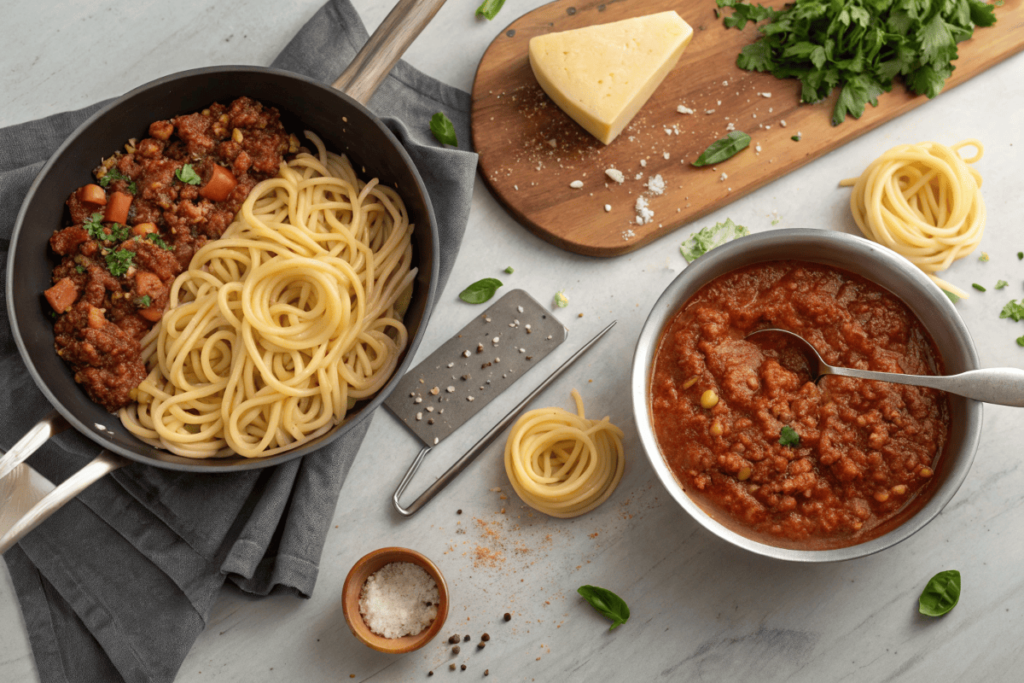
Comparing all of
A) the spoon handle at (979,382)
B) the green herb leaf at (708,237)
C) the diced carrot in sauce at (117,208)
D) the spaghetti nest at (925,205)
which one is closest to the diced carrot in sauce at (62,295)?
the diced carrot in sauce at (117,208)

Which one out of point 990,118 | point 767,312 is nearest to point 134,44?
point 767,312

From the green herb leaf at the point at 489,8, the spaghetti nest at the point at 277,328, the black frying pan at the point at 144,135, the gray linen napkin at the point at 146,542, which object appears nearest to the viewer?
the black frying pan at the point at 144,135

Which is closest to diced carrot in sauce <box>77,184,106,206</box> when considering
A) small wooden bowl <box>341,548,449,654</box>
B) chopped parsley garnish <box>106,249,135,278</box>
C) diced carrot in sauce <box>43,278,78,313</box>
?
chopped parsley garnish <box>106,249,135,278</box>

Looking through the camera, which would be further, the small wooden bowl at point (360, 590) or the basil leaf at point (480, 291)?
the basil leaf at point (480, 291)

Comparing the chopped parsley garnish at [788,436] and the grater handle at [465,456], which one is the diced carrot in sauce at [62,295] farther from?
the chopped parsley garnish at [788,436]

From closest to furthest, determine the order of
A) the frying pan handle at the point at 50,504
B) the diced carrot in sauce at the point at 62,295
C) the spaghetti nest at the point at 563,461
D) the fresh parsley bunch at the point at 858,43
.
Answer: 1. the frying pan handle at the point at 50,504
2. the diced carrot in sauce at the point at 62,295
3. the spaghetti nest at the point at 563,461
4. the fresh parsley bunch at the point at 858,43

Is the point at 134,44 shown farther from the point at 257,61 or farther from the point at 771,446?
the point at 771,446

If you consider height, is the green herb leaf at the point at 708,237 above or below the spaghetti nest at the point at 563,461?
above

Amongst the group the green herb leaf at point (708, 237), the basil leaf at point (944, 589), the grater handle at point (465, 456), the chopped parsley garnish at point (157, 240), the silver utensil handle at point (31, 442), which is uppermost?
the chopped parsley garnish at point (157, 240)
